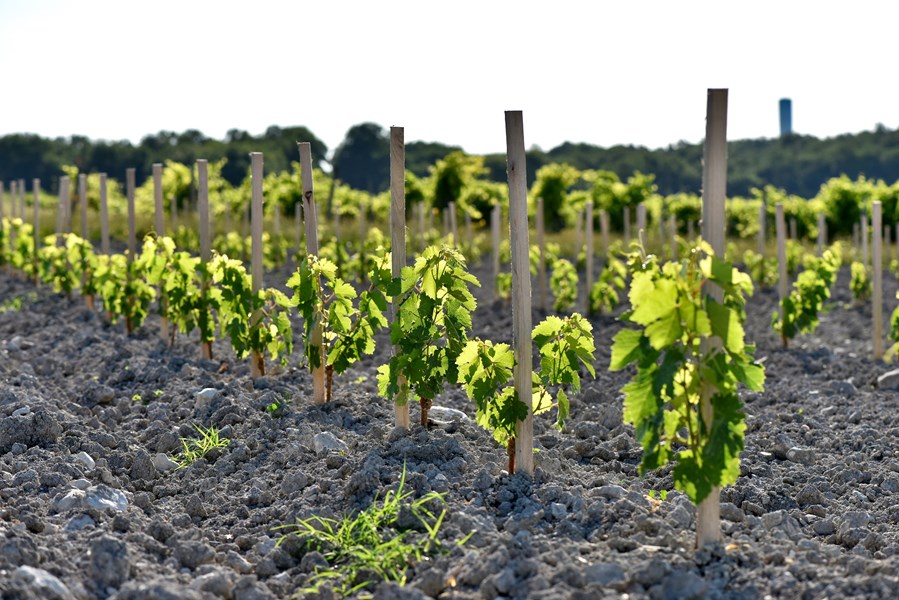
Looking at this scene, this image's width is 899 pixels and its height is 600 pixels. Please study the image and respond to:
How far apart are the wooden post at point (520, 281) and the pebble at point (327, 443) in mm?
1018

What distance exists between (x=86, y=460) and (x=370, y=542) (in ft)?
5.82

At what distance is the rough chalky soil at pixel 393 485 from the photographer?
3.41m

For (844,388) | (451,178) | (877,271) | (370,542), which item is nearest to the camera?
(370,542)

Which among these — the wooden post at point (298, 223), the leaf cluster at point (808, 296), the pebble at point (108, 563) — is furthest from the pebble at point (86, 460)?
the leaf cluster at point (808, 296)

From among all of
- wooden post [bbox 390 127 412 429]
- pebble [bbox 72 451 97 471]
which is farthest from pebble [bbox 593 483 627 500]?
pebble [bbox 72 451 97 471]

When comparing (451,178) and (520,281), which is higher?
(451,178)

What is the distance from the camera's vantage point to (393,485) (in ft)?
13.8

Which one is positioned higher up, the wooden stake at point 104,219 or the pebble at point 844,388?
the wooden stake at point 104,219

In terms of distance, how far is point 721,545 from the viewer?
3.60 meters

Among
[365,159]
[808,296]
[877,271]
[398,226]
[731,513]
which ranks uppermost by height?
[365,159]

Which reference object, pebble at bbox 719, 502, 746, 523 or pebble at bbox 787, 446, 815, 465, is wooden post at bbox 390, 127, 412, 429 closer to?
pebble at bbox 719, 502, 746, 523

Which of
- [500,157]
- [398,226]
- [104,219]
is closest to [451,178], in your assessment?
[104,219]

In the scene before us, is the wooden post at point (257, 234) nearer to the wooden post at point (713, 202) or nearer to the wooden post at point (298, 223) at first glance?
the wooden post at point (298, 223)

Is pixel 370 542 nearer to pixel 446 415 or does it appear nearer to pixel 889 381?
pixel 446 415
